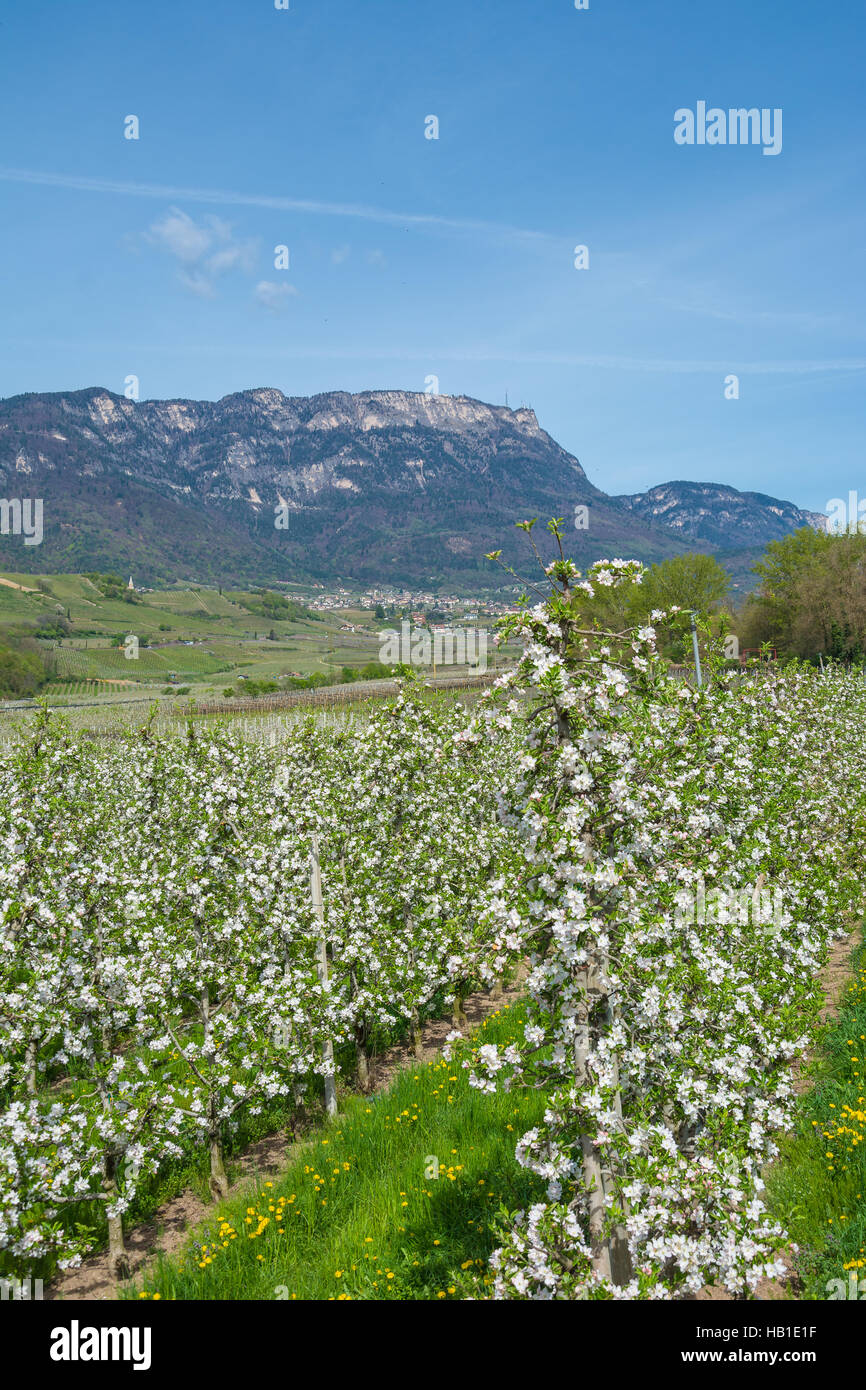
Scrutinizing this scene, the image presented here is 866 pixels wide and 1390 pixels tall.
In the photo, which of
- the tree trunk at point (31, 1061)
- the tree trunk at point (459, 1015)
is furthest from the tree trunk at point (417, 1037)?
the tree trunk at point (31, 1061)

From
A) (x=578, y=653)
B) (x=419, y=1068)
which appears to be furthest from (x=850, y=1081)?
(x=578, y=653)

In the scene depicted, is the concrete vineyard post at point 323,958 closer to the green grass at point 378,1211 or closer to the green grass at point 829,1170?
the green grass at point 378,1211

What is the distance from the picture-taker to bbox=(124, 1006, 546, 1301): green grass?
8.06 m

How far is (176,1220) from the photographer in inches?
431

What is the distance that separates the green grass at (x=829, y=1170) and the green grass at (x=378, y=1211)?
285 cm

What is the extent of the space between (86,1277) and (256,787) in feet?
24.9

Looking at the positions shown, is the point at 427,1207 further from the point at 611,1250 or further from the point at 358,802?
the point at 358,802

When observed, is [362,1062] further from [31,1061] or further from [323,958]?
[31,1061]

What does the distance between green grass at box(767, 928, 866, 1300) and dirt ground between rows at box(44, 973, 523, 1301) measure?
693 cm

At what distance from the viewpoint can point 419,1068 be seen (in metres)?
13.5

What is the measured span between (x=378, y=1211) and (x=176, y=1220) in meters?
3.71

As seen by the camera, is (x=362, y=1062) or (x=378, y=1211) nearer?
(x=378, y=1211)

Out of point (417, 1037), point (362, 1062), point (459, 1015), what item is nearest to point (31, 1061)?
point (362, 1062)

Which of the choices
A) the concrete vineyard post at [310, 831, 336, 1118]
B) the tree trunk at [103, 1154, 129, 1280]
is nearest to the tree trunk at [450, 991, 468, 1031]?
the concrete vineyard post at [310, 831, 336, 1118]
